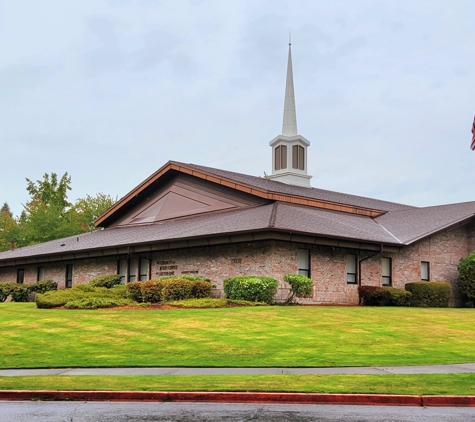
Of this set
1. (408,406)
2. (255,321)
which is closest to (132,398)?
(408,406)

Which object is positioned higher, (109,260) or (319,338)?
(109,260)

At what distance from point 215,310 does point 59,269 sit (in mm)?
18751

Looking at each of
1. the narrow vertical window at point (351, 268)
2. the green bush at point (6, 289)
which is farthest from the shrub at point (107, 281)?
the narrow vertical window at point (351, 268)

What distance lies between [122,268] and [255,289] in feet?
38.4

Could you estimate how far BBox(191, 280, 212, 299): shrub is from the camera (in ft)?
90.0

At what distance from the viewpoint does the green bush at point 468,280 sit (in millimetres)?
32094

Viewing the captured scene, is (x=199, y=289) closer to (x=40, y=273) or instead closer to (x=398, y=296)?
(x=398, y=296)

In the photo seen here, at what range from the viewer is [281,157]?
136 ft

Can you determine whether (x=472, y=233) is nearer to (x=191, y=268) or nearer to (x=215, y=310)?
(x=191, y=268)

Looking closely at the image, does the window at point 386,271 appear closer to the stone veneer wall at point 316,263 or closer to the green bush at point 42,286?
the stone veneer wall at point 316,263

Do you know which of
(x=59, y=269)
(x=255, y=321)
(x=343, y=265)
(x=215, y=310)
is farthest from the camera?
(x=59, y=269)

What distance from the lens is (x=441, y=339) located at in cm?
1862

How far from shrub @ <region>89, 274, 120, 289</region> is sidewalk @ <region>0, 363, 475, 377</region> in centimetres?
1899

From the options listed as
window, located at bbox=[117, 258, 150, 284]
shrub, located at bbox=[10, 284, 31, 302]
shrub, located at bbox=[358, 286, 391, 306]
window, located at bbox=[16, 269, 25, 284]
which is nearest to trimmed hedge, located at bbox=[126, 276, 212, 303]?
window, located at bbox=[117, 258, 150, 284]
